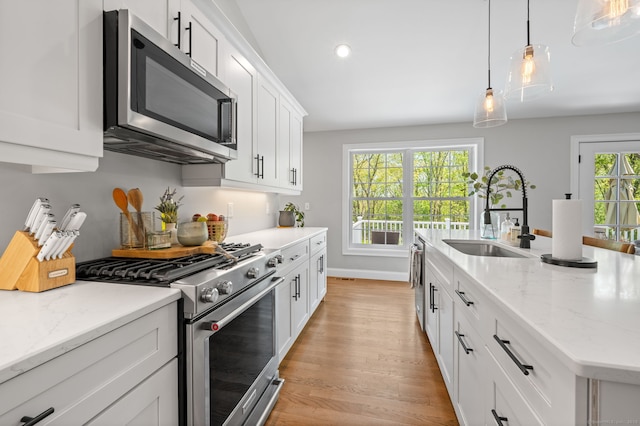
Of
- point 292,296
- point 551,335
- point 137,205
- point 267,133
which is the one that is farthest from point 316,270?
point 551,335

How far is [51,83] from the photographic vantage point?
91cm

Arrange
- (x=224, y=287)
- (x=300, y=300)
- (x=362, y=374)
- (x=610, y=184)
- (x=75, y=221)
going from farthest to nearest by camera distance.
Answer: (x=610, y=184) → (x=300, y=300) → (x=362, y=374) → (x=224, y=287) → (x=75, y=221)

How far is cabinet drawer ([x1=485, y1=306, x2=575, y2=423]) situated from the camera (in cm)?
63

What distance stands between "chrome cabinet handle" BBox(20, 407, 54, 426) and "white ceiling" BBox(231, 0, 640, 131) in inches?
125

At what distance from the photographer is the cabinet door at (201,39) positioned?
1561mm

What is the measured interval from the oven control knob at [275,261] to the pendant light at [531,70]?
6.00 ft

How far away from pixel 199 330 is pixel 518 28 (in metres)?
3.60

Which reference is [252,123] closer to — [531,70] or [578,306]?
[531,70]

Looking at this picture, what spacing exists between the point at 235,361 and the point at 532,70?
231 centimetres

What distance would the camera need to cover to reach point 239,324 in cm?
138

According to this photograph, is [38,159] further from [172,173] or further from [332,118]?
[332,118]

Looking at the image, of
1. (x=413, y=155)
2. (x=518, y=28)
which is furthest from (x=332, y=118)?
(x=518, y=28)

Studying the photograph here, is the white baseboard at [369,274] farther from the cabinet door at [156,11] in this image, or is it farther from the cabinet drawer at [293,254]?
the cabinet door at [156,11]

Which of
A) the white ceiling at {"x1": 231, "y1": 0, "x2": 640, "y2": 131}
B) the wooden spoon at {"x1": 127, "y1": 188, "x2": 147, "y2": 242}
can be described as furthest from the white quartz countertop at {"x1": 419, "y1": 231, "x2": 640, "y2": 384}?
the white ceiling at {"x1": 231, "y1": 0, "x2": 640, "y2": 131}
